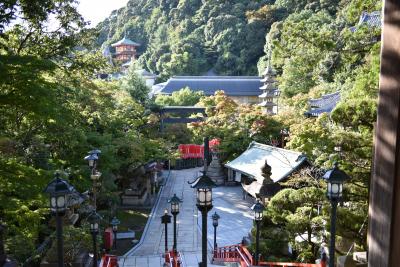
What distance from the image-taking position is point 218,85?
5275cm

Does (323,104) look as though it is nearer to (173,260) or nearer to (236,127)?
(236,127)

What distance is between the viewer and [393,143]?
1844 millimetres

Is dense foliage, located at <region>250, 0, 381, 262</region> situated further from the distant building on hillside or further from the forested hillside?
the forested hillside

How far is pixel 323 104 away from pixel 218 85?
28.0 m

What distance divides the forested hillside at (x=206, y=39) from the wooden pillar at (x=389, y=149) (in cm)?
5969

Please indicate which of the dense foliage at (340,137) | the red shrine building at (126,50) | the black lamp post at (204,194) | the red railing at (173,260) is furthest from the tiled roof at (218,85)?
the black lamp post at (204,194)

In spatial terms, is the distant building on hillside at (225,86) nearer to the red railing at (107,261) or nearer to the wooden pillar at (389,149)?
the red railing at (107,261)

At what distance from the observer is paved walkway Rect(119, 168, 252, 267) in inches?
614

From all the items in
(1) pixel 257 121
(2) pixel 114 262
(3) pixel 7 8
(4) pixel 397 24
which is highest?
(3) pixel 7 8

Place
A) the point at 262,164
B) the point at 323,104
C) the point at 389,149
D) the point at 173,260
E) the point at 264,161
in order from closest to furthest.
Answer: the point at 389,149 → the point at 173,260 → the point at 264,161 → the point at 262,164 → the point at 323,104

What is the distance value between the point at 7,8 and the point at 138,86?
2464 centimetres

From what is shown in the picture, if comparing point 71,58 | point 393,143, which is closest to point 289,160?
point 71,58

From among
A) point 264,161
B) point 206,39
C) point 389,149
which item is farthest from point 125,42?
point 389,149

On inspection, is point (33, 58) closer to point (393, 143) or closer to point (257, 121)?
point (393, 143)
